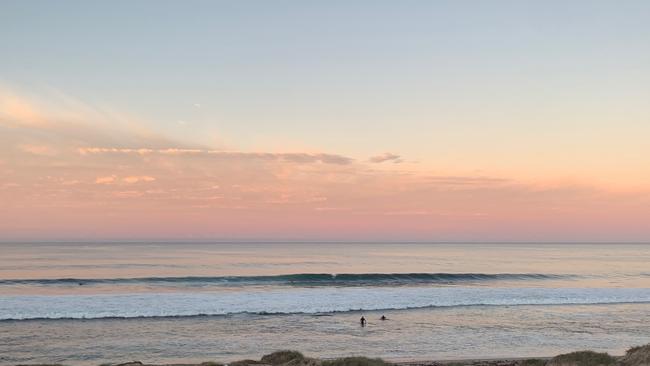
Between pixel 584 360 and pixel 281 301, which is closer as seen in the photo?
pixel 584 360

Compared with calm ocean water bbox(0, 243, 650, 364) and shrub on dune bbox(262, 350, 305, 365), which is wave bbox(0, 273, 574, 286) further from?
shrub on dune bbox(262, 350, 305, 365)

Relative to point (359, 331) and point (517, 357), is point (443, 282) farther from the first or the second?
point (517, 357)

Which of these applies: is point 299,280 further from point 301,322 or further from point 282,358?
point 282,358

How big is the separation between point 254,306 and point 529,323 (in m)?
16.0

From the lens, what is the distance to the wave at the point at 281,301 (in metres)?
29.3

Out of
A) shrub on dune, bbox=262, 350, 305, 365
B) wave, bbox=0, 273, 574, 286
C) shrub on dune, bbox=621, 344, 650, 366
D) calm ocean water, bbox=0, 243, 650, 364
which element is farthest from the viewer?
wave, bbox=0, 273, 574, 286

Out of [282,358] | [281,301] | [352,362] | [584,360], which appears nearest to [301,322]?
[281,301]

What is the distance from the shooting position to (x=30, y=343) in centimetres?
2130

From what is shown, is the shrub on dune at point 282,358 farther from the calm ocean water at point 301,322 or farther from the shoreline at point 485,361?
the calm ocean water at point 301,322

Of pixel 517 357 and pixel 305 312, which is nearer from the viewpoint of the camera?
pixel 517 357

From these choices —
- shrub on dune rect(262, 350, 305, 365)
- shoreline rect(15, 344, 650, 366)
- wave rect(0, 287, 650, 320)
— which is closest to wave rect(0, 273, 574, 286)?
wave rect(0, 287, 650, 320)

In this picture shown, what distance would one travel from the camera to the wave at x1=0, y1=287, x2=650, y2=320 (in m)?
29.3

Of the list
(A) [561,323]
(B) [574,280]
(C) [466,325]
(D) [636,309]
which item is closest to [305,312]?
(C) [466,325]

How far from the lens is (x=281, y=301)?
112 feet
